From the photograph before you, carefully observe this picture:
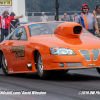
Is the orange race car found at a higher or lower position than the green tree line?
higher

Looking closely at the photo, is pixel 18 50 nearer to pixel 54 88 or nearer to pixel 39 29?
pixel 39 29

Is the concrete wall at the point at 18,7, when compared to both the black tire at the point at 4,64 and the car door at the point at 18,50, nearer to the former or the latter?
the black tire at the point at 4,64

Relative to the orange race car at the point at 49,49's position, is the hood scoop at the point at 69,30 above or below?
above

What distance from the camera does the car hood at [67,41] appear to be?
8.31 m

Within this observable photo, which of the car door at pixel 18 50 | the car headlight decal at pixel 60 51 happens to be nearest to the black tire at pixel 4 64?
the car door at pixel 18 50

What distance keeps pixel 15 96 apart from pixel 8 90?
767 millimetres

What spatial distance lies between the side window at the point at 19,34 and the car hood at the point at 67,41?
44cm

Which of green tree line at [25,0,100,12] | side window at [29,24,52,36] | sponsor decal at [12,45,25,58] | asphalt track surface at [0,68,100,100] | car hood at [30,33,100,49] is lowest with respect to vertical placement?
green tree line at [25,0,100,12]

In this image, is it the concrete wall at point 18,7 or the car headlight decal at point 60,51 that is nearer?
the car headlight decal at point 60,51

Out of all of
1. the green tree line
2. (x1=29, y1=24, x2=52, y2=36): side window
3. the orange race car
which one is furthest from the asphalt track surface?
the green tree line

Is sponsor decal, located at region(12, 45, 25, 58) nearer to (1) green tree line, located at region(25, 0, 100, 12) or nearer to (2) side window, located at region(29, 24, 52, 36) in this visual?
(2) side window, located at region(29, 24, 52, 36)

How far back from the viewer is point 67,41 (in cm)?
860

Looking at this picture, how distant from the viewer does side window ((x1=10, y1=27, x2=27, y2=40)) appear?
953 cm

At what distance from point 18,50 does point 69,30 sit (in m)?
1.32
